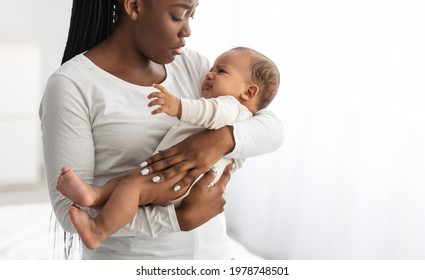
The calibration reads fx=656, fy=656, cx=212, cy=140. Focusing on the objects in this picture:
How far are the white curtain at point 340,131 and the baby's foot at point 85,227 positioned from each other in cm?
126

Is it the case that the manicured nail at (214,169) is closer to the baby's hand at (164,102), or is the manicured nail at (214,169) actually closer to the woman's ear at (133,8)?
the baby's hand at (164,102)

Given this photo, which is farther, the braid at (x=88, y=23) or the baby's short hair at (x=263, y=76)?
the baby's short hair at (x=263, y=76)

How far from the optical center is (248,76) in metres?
1.55

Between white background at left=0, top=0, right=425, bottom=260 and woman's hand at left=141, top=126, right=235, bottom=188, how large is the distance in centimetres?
99

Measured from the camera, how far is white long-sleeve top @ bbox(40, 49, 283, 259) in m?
1.28

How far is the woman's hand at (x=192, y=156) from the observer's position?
4.30 feet

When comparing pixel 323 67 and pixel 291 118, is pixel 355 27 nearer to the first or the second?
pixel 323 67

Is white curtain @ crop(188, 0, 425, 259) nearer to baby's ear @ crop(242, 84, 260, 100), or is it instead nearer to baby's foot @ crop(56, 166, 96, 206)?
baby's ear @ crop(242, 84, 260, 100)

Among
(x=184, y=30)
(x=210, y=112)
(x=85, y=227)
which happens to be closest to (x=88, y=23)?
(x=184, y=30)

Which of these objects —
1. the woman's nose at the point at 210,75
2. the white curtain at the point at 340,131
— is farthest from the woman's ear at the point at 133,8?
the white curtain at the point at 340,131

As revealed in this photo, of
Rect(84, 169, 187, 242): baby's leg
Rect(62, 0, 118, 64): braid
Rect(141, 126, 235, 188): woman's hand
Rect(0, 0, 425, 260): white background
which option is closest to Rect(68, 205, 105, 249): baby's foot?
Rect(84, 169, 187, 242): baby's leg

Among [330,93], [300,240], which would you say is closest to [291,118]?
[330,93]

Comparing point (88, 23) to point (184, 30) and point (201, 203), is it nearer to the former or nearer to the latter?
point (184, 30)

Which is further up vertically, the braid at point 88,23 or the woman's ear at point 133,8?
the woman's ear at point 133,8
